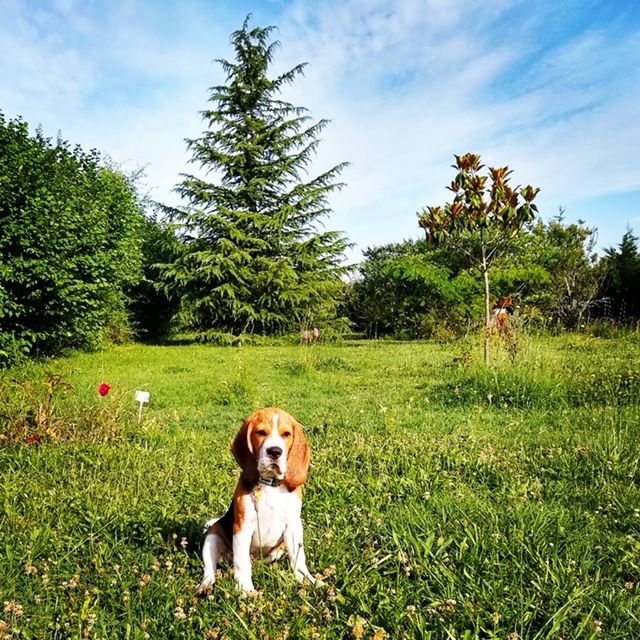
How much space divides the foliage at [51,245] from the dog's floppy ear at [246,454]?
8905 mm

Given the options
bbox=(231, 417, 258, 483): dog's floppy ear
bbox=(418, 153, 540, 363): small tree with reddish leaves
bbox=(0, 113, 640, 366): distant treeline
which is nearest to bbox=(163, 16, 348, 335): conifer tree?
bbox=(0, 113, 640, 366): distant treeline

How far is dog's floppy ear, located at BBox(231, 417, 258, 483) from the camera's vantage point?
208 centimetres

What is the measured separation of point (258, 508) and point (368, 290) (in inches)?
795

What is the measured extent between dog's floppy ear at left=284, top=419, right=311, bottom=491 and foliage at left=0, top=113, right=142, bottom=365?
29.7ft

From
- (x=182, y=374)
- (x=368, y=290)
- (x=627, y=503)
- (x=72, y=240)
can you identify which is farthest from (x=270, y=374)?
(x=368, y=290)

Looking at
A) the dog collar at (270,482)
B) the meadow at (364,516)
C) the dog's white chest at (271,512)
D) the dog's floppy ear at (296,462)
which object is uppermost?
the dog's floppy ear at (296,462)

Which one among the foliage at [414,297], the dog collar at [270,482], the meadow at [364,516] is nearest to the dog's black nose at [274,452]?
the dog collar at [270,482]

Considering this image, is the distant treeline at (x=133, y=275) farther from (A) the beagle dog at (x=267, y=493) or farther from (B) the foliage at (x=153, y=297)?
(A) the beagle dog at (x=267, y=493)

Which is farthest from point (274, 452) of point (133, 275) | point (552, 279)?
point (552, 279)

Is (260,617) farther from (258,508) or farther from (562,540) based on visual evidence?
(562,540)

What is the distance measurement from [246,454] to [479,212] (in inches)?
334

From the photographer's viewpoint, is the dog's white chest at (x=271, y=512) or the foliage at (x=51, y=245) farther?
the foliage at (x=51, y=245)

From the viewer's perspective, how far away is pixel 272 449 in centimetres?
202

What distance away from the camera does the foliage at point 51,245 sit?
9.62 metres
